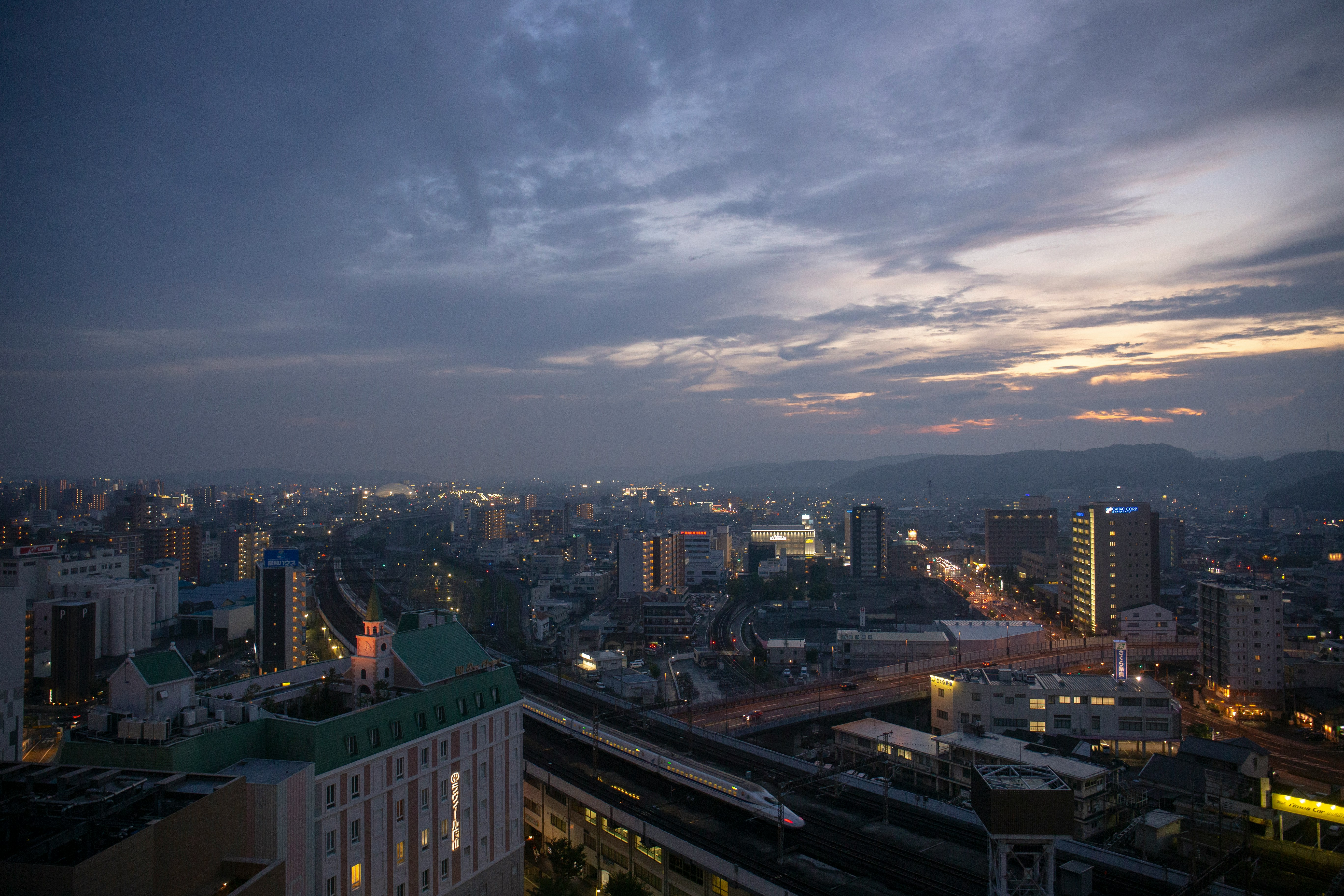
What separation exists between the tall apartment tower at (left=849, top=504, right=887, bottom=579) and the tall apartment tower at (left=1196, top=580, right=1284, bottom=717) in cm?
1830

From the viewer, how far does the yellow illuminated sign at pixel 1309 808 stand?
8.03 meters

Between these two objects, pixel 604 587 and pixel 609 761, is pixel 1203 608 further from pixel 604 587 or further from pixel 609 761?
pixel 604 587

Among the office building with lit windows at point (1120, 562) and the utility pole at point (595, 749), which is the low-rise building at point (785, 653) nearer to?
the utility pole at point (595, 749)

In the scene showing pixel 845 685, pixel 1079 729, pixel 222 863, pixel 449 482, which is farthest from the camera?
pixel 449 482

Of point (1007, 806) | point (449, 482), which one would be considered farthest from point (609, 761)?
point (449, 482)

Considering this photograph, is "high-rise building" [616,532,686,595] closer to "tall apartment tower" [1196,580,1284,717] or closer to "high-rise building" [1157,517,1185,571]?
"tall apartment tower" [1196,580,1284,717]

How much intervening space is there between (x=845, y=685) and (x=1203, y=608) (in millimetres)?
7952

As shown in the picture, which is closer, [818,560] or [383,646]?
[383,646]

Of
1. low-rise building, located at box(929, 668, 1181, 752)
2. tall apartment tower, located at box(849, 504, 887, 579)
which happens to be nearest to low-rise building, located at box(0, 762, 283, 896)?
low-rise building, located at box(929, 668, 1181, 752)

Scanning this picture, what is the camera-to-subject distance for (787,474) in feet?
583

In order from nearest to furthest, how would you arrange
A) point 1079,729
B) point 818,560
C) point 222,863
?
1. point 222,863
2. point 1079,729
3. point 818,560

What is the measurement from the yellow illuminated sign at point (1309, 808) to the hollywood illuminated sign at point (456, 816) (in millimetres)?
8926

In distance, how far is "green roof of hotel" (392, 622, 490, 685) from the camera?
728cm

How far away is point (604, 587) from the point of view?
2858 cm
